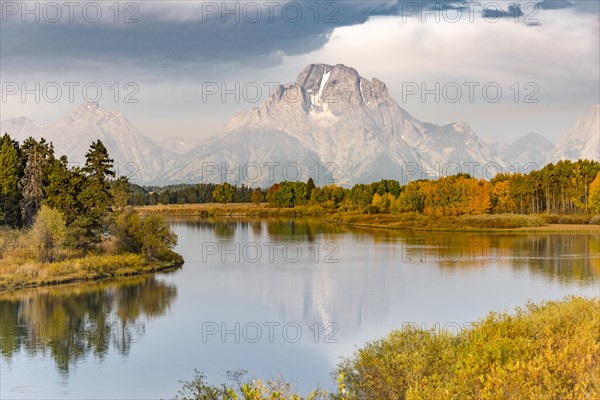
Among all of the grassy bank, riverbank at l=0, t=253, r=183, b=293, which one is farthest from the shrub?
the grassy bank

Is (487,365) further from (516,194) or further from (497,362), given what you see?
(516,194)

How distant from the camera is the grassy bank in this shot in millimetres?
18562

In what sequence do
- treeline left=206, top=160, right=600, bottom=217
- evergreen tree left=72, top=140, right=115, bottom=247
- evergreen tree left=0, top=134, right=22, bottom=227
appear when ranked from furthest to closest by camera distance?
treeline left=206, top=160, right=600, bottom=217, evergreen tree left=0, top=134, right=22, bottom=227, evergreen tree left=72, top=140, right=115, bottom=247

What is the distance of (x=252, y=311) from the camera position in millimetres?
51250

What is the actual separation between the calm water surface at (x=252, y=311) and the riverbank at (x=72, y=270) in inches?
86.8

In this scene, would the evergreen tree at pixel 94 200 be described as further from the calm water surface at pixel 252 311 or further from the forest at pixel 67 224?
the calm water surface at pixel 252 311

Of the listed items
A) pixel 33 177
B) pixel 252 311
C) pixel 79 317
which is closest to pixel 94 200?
pixel 33 177

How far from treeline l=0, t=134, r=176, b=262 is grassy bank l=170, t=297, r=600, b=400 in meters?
48.6

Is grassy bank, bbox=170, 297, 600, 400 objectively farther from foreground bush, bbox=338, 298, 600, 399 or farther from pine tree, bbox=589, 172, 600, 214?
pine tree, bbox=589, 172, 600, 214

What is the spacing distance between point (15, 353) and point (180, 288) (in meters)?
23.6

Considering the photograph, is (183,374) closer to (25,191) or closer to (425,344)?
(425,344)

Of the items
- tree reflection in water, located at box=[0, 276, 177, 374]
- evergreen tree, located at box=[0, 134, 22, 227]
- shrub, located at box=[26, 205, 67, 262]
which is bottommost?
tree reflection in water, located at box=[0, 276, 177, 374]

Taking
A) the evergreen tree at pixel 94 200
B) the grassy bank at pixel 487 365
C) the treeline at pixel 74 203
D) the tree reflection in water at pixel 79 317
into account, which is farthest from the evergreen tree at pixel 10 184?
the grassy bank at pixel 487 365

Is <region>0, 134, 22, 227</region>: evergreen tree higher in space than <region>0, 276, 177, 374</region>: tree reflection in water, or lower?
higher
